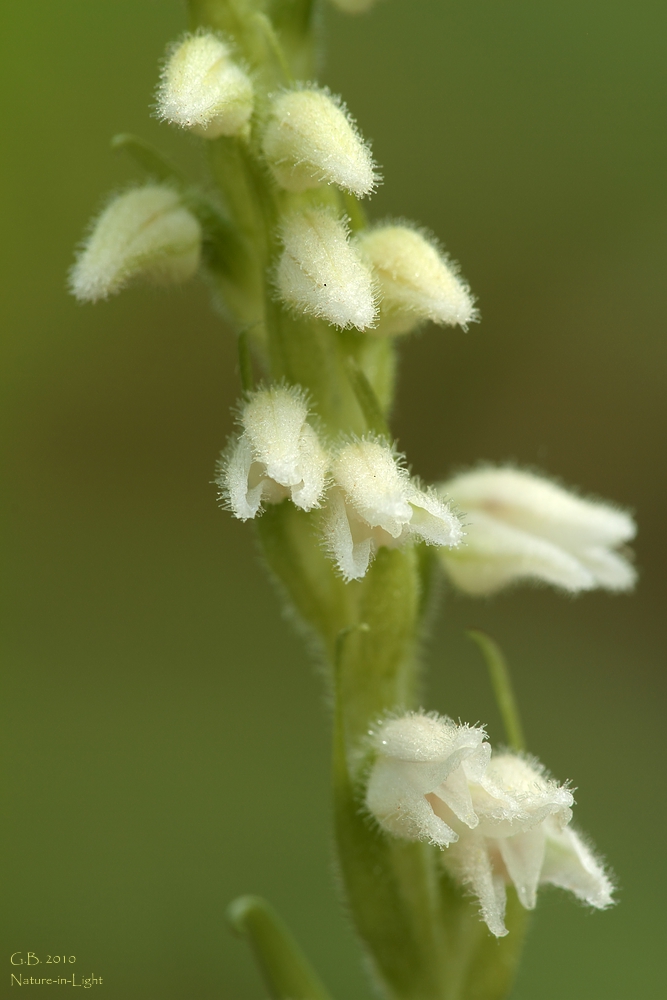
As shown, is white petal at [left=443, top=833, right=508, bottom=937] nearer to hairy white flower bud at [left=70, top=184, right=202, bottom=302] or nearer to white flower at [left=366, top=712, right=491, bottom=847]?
white flower at [left=366, top=712, right=491, bottom=847]

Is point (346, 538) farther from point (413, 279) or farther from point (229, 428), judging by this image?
point (229, 428)

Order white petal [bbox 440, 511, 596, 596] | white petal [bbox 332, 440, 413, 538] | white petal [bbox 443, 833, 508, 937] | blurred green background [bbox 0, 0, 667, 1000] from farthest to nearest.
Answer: blurred green background [bbox 0, 0, 667, 1000], white petal [bbox 440, 511, 596, 596], white petal [bbox 443, 833, 508, 937], white petal [bbox 332, 440, 413, 538]

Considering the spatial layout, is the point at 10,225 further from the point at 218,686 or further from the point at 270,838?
the point at 270,838

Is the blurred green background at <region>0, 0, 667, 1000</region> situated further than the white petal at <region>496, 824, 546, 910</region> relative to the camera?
Yes

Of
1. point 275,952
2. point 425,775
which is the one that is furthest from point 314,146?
point 275,952

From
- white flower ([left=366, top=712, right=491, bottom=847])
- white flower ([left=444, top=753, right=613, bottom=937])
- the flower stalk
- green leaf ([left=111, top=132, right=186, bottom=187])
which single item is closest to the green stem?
the flower stalk

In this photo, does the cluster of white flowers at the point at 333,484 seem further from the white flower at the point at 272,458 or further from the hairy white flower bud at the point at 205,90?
the hairy white flower bud at the point at 205,90

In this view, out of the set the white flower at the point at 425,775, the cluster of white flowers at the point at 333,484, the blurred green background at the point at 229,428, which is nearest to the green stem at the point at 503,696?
the white flower at the point at 425,775
